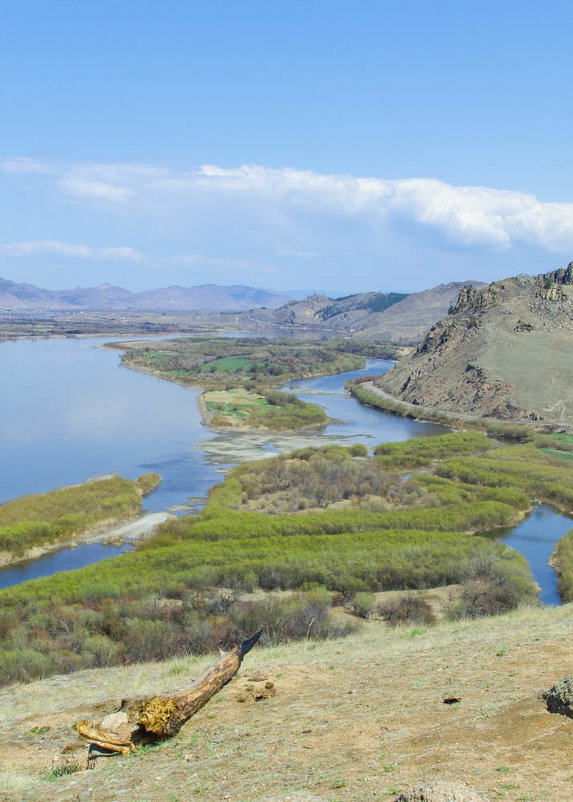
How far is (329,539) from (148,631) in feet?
46.9

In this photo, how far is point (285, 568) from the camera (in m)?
28.2

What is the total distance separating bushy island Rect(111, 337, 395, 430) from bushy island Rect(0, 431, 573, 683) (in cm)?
2421

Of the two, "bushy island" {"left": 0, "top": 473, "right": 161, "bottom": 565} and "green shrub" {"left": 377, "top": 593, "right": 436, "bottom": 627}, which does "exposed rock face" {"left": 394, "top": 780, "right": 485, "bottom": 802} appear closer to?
"green shrub" {"left": 377, "top": 593, "right": 436, "bottom": 627}

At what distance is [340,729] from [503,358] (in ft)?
281

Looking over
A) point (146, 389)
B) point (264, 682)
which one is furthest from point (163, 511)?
point (146, 389)

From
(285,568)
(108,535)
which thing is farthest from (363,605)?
(108,535)

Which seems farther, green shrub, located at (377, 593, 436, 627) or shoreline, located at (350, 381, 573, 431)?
shoreline, located at (350, 381, 573, 431)

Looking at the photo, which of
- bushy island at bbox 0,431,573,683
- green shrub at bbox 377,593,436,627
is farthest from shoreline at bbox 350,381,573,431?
green shrub at bbox 377,593,436,627

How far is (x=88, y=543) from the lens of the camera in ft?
117

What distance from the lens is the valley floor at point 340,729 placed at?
6.80m

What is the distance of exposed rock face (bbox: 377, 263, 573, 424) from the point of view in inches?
3169

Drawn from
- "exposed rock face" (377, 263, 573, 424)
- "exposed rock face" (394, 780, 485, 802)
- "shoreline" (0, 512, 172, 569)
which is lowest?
"shoreline" (0, 512, 172, 569)

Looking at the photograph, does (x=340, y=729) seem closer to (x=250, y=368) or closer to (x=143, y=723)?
(x=143, y=723)

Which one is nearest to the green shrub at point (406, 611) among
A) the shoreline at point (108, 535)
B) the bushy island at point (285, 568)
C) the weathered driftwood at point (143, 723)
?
the bushy island at point (285, 568)
